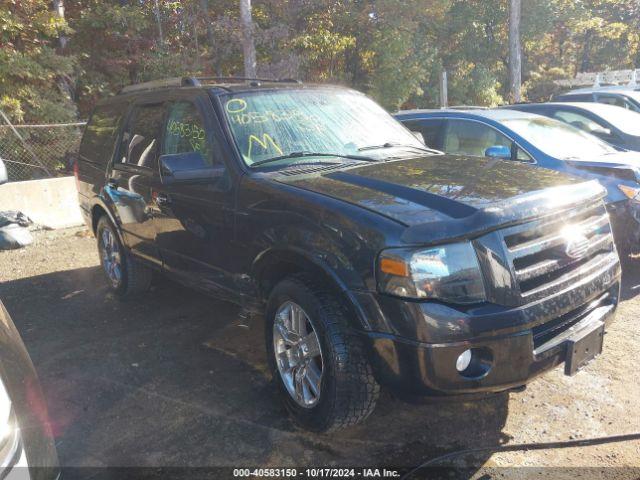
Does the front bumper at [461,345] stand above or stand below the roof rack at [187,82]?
below

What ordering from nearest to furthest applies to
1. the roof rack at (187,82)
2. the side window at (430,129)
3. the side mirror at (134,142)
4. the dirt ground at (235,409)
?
the dirt ground at (235,409)
the roof rack at (187,82)
the side mirror at (134,142)
the side window at (430,129)

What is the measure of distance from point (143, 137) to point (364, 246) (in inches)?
108

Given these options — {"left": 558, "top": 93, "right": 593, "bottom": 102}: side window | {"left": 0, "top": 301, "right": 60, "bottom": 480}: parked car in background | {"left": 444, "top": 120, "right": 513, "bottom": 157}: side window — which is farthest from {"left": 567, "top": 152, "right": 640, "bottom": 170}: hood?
{"left": 558, "top": 93, "right": 593, "bottom": 102}: side window

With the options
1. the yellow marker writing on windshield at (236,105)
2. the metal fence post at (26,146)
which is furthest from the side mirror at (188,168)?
the metal fence post at (26,146)

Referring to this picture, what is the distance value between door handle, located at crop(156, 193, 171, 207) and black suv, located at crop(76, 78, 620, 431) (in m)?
0.02

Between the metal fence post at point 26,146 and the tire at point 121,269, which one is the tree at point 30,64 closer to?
the metal fence post at point 26,146

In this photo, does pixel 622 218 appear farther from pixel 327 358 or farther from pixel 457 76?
pixel 457 76

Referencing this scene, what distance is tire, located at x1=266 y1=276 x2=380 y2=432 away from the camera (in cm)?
276

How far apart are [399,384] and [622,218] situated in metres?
3.74

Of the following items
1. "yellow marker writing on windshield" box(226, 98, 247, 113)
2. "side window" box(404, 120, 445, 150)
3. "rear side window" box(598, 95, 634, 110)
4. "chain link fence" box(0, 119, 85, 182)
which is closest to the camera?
"yellow marker writing on windshield" box(226, 98, 247, 113)

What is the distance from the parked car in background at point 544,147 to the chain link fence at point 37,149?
659cm

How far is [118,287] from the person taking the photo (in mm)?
5453

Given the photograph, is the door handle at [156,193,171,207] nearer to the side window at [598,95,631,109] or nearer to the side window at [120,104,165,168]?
the side window at [120,104,165,168]

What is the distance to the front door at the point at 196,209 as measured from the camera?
11.8 ft
